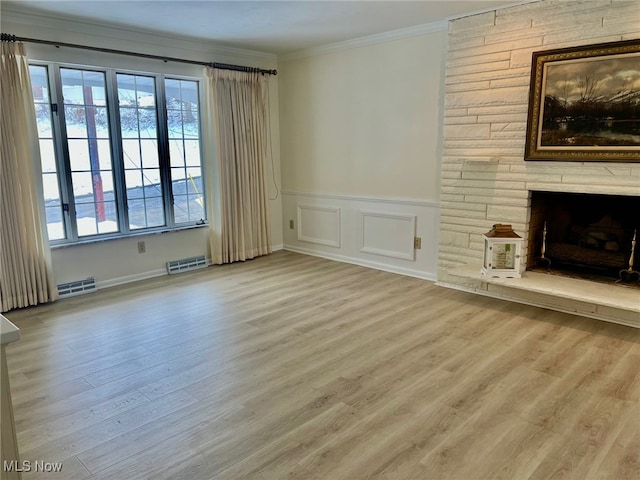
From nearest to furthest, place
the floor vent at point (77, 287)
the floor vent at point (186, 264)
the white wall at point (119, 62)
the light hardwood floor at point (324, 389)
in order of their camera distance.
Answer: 1. the light hardwood floor at point (324, 389)
2. the white wall at point (119, 62)
3. the floor vent at point (77, 287)
4. the floor vent at point (186, 264)

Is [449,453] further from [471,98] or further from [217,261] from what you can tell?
[217,261]

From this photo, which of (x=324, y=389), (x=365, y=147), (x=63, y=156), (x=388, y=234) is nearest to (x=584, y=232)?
(x=388, y=234)

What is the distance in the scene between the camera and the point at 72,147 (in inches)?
169

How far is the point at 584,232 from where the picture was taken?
12.6 feet

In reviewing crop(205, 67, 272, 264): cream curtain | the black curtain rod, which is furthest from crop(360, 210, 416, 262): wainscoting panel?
the black curtain rod

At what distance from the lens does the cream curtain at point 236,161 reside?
17.1 feet

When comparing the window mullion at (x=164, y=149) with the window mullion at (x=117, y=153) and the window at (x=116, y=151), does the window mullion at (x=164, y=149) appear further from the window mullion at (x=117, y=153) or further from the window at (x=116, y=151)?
the window mullion at (x=117, y=153)

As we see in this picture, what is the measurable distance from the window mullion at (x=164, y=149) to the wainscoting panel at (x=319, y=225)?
172 centimetres

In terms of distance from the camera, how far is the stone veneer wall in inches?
132

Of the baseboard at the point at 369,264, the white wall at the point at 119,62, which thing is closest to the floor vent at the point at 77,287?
the white wall at the point at 119,62

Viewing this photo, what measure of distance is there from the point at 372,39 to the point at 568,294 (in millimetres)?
3219

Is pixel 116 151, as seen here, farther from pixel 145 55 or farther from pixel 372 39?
pixel 372 39

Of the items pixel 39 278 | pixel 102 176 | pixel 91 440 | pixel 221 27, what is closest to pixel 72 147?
pixel 102 176

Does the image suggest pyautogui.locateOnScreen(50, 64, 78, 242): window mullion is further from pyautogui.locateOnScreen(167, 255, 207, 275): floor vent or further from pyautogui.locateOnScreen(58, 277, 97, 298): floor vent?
pyautogui.locateOnScreen(167, 255, 207, 275): floor vent
